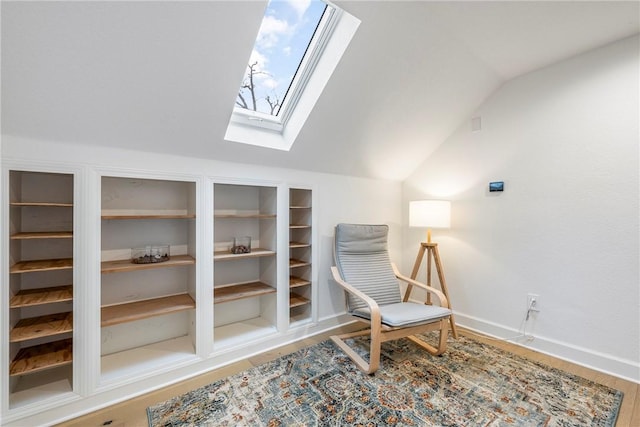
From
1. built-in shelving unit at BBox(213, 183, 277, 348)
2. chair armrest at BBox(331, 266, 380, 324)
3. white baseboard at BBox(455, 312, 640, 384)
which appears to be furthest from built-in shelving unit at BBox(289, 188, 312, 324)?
white baseboard at BBox(455, 312, 640, 384)

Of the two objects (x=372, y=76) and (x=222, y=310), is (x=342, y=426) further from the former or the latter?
(x=372, y=76)

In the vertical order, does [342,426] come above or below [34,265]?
below

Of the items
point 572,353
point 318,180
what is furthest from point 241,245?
point 572,353

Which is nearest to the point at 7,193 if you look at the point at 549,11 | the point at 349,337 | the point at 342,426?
the point at 342,426

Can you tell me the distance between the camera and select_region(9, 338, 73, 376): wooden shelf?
5.10 feet

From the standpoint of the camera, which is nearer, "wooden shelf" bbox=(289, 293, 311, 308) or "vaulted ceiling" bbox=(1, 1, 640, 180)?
"vaulted ceiling" bbox=(1, 1, 640, 180)

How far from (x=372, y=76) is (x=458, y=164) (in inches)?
61.3

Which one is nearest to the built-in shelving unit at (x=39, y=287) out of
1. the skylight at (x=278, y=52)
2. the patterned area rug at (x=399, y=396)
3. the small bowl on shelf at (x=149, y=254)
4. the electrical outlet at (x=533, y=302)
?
the small bowl on shelf at (x=149, y=254)

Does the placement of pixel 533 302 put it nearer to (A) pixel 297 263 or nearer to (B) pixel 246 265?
(A) pixel 297 263

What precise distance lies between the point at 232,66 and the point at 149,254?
148 centimetres

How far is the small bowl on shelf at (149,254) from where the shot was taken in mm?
2047

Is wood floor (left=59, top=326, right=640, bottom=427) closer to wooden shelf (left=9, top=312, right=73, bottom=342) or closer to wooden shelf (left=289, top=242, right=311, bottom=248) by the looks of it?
wooden shelf (left=9, top=312, right=73, bottom=342)

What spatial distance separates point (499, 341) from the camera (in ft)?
8.71

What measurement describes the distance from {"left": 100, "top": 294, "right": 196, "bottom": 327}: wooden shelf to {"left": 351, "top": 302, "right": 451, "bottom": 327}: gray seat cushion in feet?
4.59
